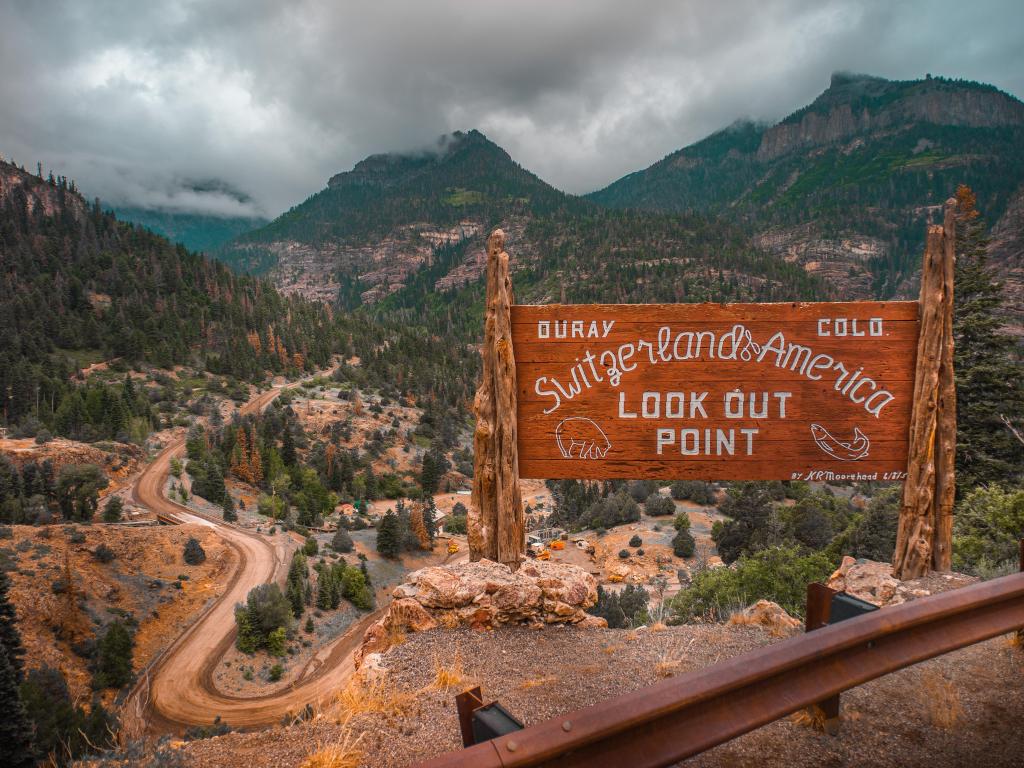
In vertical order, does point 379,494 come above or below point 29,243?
below

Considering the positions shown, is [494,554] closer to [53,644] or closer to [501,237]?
[501,237]

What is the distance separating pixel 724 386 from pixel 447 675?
3.32 m

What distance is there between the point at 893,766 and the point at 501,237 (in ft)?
14.5

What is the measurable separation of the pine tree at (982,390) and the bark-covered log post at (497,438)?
18445 mm

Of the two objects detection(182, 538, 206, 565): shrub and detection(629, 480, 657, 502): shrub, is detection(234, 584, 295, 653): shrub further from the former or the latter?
detection(629, 480, 657, 502): shrub

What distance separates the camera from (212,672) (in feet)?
69.0

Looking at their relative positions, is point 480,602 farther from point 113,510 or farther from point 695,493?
point 695,493

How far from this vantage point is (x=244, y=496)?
4497 centimetres

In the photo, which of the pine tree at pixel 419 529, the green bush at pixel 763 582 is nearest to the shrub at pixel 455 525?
the pine tree at pixel 419 529

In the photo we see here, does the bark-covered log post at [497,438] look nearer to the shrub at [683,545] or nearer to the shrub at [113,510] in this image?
the shrub at [683,545]

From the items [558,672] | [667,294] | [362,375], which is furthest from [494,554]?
[667,294]

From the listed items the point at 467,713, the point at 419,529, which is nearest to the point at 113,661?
the point at 419,529

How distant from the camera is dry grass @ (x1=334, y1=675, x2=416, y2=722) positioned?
3480 millimetres

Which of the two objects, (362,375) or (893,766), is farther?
(362,375)
